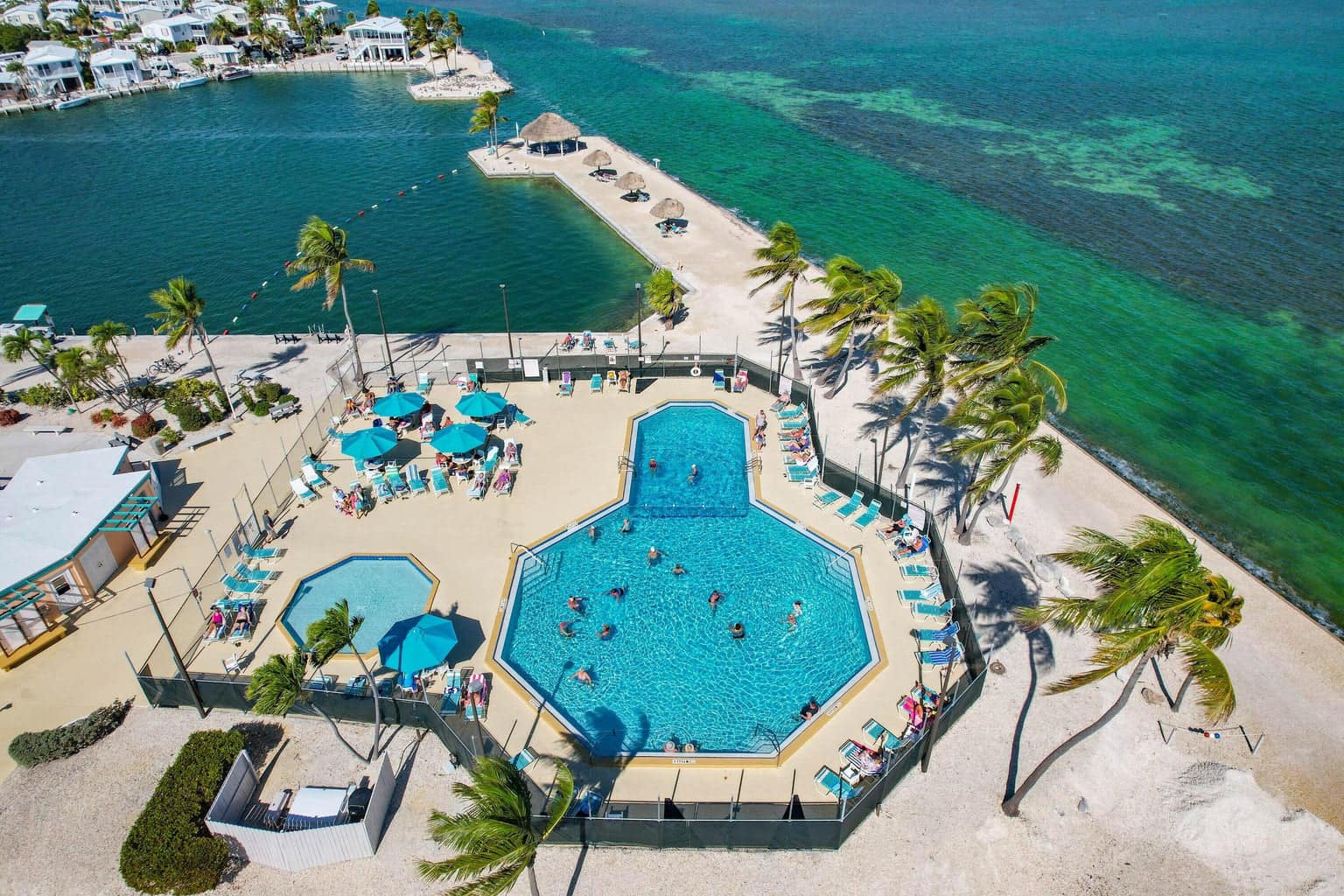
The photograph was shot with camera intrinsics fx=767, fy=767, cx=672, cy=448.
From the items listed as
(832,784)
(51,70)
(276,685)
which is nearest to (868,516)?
(832,784)

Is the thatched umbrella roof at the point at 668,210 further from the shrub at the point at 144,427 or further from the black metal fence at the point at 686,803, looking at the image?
the shrub at the point at 144,427

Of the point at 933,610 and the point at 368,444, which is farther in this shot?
the point at 368,444

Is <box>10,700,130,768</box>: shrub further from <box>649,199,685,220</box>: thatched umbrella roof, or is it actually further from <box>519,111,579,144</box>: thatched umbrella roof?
<box>519,111,579,144</box>: thatched umbrella roof

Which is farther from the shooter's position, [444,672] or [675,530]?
[675,530]

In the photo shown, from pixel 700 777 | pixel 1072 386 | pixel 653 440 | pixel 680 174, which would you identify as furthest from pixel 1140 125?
pixel 700 777

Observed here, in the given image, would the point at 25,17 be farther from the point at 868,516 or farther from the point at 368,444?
the point at 868,516

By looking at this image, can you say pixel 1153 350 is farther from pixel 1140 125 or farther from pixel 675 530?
pixel 1140 125

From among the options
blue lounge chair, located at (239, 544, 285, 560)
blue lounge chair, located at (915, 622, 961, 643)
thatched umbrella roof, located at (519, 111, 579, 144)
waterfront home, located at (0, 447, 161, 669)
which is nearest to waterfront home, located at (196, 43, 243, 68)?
thatched umbrella roof, located at (519, 111, 579, 144)
